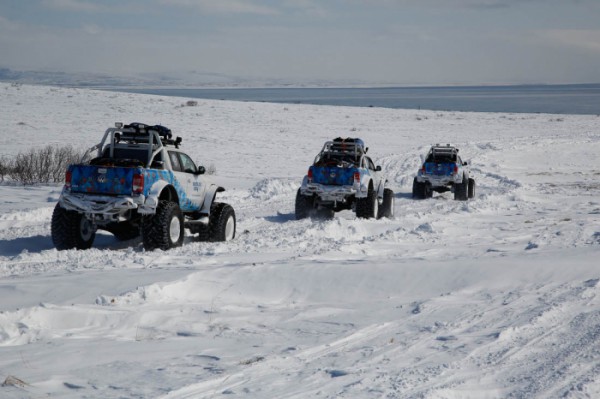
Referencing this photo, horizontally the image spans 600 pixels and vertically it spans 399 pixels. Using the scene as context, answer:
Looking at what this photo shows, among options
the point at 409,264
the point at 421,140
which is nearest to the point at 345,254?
the point at 409,264

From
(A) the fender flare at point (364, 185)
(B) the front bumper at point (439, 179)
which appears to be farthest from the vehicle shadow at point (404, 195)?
(A) the fender flare at point (364, 185)

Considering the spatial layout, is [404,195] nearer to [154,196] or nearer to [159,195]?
[159,195]

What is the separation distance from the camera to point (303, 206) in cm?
1583

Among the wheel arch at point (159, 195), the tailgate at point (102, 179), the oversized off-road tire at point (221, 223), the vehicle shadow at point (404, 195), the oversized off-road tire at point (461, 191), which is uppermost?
the tailgate at point (102, 179)

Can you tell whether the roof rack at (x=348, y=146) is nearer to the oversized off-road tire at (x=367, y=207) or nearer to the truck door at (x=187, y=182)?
the oversized off-road tire at (x=367, y=207)

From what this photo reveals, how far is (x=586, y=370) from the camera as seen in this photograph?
17.8 feet

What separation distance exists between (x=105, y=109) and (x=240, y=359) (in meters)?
46.8

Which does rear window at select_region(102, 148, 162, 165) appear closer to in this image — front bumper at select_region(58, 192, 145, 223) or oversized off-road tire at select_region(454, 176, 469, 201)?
front bumper at select_region(58, 192, 145, 223)

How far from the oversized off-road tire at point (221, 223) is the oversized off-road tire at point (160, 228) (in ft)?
4.33

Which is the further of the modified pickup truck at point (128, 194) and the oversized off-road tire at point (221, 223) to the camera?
the oversized off-road tire at point (221, 223)

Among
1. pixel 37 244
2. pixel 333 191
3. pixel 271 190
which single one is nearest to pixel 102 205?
pixel 37 244

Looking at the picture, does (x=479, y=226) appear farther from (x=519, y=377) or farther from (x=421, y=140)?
(x=421, y=140)

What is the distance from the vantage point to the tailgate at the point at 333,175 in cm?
1584

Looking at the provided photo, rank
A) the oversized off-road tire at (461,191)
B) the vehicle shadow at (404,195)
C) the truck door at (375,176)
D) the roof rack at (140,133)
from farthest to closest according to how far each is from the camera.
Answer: the vehicle shadow at (404,195), the oversized off-road tire at (461,191), the truck door at (375,176), the roof rack at (140,133)
